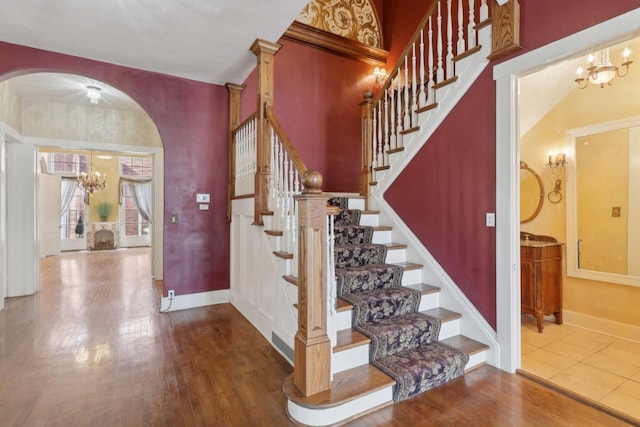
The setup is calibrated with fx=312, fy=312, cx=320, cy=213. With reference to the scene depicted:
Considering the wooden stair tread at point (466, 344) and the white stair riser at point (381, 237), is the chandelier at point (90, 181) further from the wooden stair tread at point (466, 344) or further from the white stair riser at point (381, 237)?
the wooden stair tread at point (466, 344)

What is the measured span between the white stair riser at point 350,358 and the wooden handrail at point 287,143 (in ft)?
4.39

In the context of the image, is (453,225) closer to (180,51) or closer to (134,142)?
(180,51)

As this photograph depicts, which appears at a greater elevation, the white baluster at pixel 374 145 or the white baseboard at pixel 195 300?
the white baluster at pixel 374 145

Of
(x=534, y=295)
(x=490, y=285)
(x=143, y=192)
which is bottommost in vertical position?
(x=534, y=295)

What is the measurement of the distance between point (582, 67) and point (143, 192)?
1187 centimetres

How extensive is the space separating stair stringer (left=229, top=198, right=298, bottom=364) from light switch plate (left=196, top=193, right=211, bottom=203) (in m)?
0.36

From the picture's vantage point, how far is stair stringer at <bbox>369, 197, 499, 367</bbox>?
2559 mm

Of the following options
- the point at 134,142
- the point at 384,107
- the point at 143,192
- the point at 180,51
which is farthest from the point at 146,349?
the point at 143,192

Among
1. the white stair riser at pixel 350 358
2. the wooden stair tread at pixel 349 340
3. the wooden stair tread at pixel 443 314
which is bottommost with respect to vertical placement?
the white stair riser at pixel 350 358

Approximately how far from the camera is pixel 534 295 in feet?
10.9

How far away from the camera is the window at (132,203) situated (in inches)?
426

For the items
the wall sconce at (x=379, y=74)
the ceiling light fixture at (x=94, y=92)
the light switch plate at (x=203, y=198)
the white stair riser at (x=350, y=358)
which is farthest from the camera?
the wall sconce at (x=379, y=74)

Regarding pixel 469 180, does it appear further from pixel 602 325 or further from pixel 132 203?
pixel 132 203

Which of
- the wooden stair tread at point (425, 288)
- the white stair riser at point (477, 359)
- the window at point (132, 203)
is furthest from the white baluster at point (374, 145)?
the window at point (132, 203)
